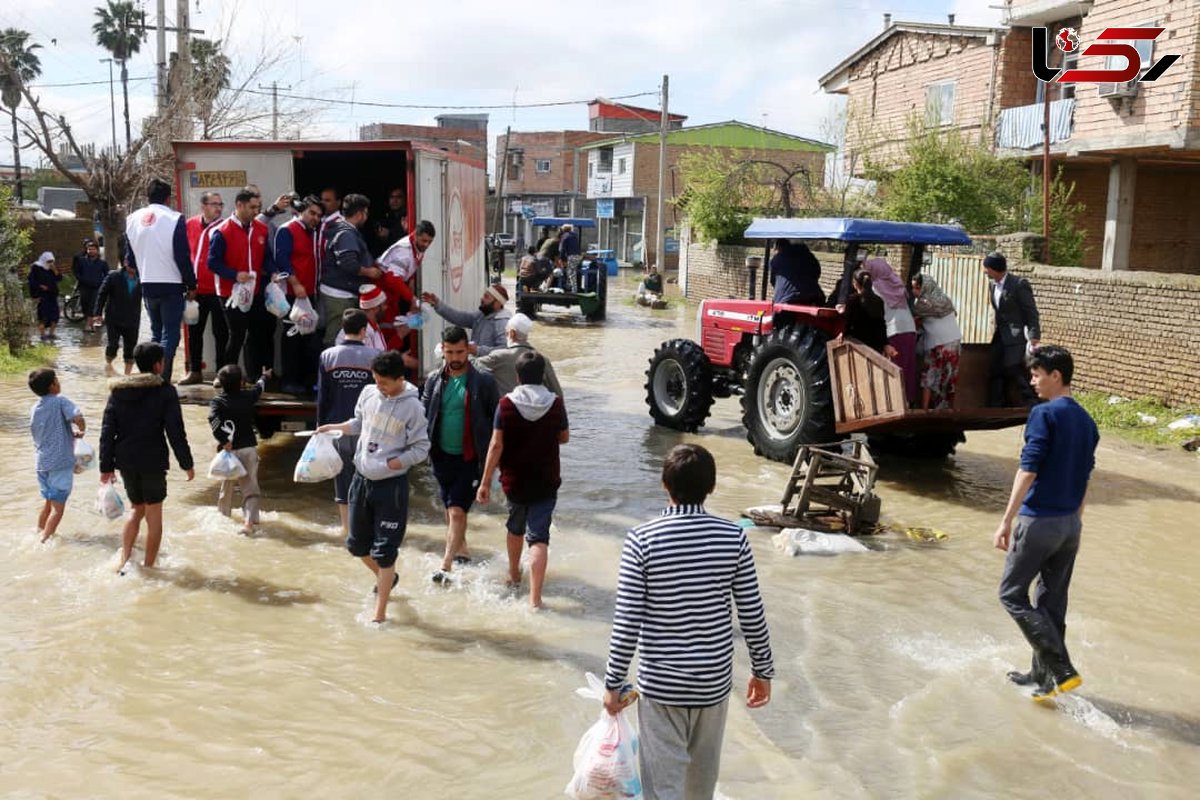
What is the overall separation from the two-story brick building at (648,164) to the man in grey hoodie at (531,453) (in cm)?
4232

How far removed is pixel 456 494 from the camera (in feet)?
23.0

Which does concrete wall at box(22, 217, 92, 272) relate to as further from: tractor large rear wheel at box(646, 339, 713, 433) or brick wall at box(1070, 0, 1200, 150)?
brick wall at box(1070, 0, 1200, 150)

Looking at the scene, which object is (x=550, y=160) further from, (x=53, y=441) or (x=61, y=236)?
(x=53, y=441)

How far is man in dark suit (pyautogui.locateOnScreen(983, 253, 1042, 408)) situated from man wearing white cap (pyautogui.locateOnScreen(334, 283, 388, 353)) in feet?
17.4

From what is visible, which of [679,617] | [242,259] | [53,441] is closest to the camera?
[679,617]

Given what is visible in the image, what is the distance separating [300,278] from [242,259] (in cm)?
50

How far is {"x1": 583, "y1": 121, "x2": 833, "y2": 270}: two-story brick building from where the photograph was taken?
50.0m

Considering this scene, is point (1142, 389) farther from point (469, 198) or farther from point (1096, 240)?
point (1096, 240)

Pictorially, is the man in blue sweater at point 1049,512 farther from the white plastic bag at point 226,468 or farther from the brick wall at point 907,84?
the brick wall at point 907,84

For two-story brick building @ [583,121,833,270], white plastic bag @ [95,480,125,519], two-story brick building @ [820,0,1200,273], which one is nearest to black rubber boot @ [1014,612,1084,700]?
white plastic bag @ [95,480,125,519]

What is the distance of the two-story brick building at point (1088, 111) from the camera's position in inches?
791

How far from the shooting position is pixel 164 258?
9336 millimetres

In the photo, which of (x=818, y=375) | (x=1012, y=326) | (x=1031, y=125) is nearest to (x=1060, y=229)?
(x=1031, y=125)

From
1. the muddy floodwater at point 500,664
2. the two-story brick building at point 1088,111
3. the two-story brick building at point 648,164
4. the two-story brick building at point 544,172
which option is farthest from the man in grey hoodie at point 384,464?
the two-story brick building at point 544,172
